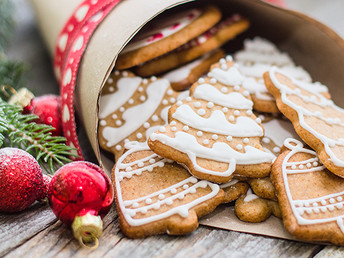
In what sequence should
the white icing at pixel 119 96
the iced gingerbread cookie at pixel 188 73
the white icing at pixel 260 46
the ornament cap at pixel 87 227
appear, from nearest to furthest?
the ornament cap at pixel 87 227, the white icing at pixel 119 96, the iced gingerbread cookie at pixel 188 73, the white icing at pixel 260 46

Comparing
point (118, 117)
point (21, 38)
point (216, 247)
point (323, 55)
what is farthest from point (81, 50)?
point (21, 38)

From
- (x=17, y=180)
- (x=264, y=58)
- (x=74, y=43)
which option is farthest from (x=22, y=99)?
(x=264, y=58)

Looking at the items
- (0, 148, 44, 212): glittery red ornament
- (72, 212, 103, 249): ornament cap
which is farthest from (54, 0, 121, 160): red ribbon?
(72, 212, 103, 249): ornament cap

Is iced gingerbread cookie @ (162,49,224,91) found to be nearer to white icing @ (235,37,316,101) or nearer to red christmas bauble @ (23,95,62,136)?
white icing @ (235,37,316,101)

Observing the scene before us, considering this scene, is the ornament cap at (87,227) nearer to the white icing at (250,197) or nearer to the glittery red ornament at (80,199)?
the glittery red ornament at (80,199)

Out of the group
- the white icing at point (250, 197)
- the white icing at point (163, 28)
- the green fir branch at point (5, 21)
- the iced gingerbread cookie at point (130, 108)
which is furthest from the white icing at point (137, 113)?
the green fir branch at point (5, 21)

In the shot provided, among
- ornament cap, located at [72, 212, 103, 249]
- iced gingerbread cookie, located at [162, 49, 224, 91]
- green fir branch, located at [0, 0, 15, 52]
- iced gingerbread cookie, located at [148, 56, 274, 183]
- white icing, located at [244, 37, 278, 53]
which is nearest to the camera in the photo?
ornament cap, located at [72, 212, 103, 249]
